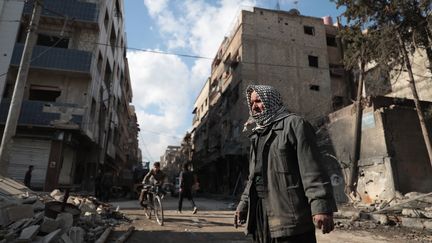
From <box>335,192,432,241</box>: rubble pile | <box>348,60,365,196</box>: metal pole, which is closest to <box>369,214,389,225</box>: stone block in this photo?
<box>335,192,432,241</box>: rubble pile

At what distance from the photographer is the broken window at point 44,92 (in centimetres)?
1905

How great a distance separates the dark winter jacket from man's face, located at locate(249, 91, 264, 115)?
0.77 feet

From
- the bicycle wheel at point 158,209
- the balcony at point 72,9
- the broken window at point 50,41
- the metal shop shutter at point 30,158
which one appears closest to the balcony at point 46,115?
the metal shop shutter at point 30,158

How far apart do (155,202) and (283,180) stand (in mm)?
6962

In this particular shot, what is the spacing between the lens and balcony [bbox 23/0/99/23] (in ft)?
60.9

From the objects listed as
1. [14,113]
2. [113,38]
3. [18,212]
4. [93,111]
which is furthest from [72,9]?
[18,212]

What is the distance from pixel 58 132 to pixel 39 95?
178 inches

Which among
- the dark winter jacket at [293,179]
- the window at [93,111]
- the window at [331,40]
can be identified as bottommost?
the dark winter jacket at [293,179]

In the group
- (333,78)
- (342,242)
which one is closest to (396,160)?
(342,242)

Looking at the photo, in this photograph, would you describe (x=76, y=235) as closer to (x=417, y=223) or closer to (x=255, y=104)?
(x=255, y=104)

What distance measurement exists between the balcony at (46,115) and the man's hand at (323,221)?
17.6 meters

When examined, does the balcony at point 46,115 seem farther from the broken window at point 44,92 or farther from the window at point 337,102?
the window at point 337,102

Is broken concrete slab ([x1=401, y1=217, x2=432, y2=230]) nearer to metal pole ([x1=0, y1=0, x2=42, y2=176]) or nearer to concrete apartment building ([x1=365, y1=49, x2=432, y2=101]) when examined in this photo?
concrete apartment building ([x1=365, y1=49, x2=432, y2=101])

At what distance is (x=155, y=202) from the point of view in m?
8.61
